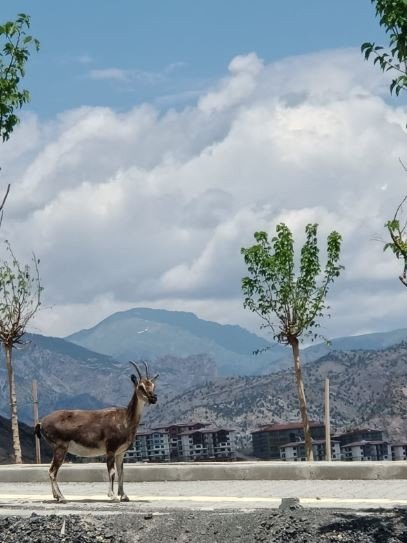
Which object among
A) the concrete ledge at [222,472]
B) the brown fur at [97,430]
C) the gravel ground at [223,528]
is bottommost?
the gravel ground at [223,528]

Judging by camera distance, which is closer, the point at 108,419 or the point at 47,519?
the point at 47,519

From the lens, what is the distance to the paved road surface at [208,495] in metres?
17.2

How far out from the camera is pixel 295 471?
22828 millimetres

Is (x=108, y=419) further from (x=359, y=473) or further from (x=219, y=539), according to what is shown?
(x=219, y=539)

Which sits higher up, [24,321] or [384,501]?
[24,321]

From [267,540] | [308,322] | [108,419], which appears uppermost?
[308,322]

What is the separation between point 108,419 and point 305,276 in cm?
1581

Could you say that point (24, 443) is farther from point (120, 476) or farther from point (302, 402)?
point (120, 476)

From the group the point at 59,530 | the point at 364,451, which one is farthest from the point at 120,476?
the point at 364,451

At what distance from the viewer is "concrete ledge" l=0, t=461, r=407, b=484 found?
22.2 meters

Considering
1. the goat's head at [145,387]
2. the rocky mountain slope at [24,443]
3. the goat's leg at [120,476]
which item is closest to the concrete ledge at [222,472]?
the goat's leg at [120,476]

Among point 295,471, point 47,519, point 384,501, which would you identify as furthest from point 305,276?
point 47,519

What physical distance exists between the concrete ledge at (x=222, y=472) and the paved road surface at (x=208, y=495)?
0.37m

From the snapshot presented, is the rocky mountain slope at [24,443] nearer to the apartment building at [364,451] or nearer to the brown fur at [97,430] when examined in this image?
the apartment building at [364,451]
